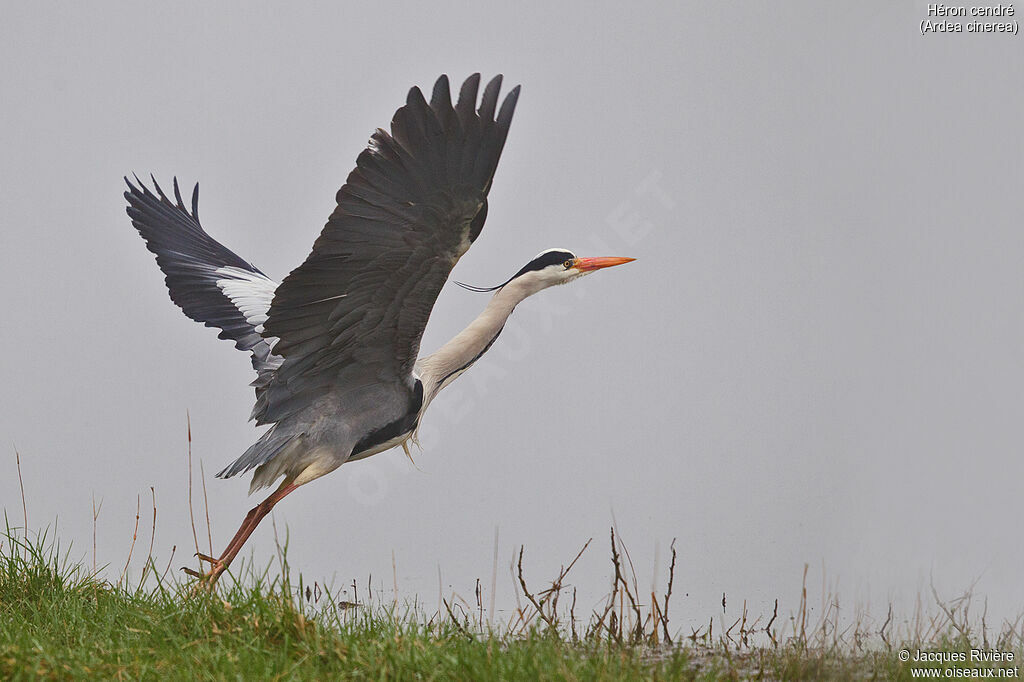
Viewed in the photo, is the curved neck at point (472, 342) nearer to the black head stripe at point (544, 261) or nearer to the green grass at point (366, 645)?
the black head stripe at point (544, 261)

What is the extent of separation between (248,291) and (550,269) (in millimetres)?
2122

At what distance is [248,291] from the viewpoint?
6328mm

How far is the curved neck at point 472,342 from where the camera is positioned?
18.1 ft

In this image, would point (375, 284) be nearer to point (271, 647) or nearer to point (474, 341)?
point (474, 341)

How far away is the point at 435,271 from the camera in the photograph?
428 cm

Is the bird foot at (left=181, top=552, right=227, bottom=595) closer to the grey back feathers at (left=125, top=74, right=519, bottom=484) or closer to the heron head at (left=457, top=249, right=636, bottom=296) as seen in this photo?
the grey back feathers at (left=125, top=74, right=519, bottom=484)

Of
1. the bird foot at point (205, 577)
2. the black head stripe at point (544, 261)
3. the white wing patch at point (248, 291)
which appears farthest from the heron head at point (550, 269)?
the bird foot at point (205, 577)

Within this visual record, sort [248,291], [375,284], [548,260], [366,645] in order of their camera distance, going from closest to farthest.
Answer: [366,645] → [375,284] → [548,260] → [248,291]

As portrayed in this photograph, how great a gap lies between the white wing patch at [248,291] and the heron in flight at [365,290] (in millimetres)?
11

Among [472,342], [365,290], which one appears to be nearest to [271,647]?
[365,290]

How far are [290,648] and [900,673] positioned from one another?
7.07 ft

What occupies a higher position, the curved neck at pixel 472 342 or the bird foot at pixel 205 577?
the curved neck at pixel 472 342

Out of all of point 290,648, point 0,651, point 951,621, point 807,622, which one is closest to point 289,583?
point 290,648

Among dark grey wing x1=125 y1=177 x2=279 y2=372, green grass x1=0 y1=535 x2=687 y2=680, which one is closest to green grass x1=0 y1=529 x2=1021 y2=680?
green grass x1=0 y1=535 x2=687 y2=680
